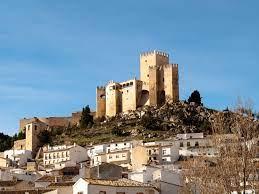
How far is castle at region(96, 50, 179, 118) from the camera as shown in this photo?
99688 millimetres

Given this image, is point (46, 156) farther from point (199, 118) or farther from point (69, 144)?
point (199, 118)

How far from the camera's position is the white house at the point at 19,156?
3570 inches

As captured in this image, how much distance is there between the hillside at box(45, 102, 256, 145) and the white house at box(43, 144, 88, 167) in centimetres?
564

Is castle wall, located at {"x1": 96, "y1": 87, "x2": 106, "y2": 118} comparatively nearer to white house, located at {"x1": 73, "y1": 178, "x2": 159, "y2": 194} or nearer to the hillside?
the hillside

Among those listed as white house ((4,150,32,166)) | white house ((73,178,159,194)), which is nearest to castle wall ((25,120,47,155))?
white house ((4,150,32,166))

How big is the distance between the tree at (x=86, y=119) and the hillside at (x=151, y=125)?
202 cm

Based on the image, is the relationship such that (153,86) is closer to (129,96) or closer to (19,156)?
(129,96)

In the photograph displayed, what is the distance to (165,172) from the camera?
42.6m

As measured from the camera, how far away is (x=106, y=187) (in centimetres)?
3403

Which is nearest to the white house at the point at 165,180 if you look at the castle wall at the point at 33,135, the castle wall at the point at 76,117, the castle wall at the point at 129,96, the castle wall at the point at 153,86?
the castle wall at the point at 153,86

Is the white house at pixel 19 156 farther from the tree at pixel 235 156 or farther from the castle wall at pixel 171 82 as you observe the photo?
the tree at pixel 235 156

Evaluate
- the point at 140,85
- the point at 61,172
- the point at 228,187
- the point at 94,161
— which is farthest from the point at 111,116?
the point at 228,187

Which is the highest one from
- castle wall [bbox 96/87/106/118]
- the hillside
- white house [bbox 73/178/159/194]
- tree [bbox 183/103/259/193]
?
castle wall [bbox 96/87/106/118]

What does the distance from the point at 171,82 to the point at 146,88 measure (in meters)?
4.24
